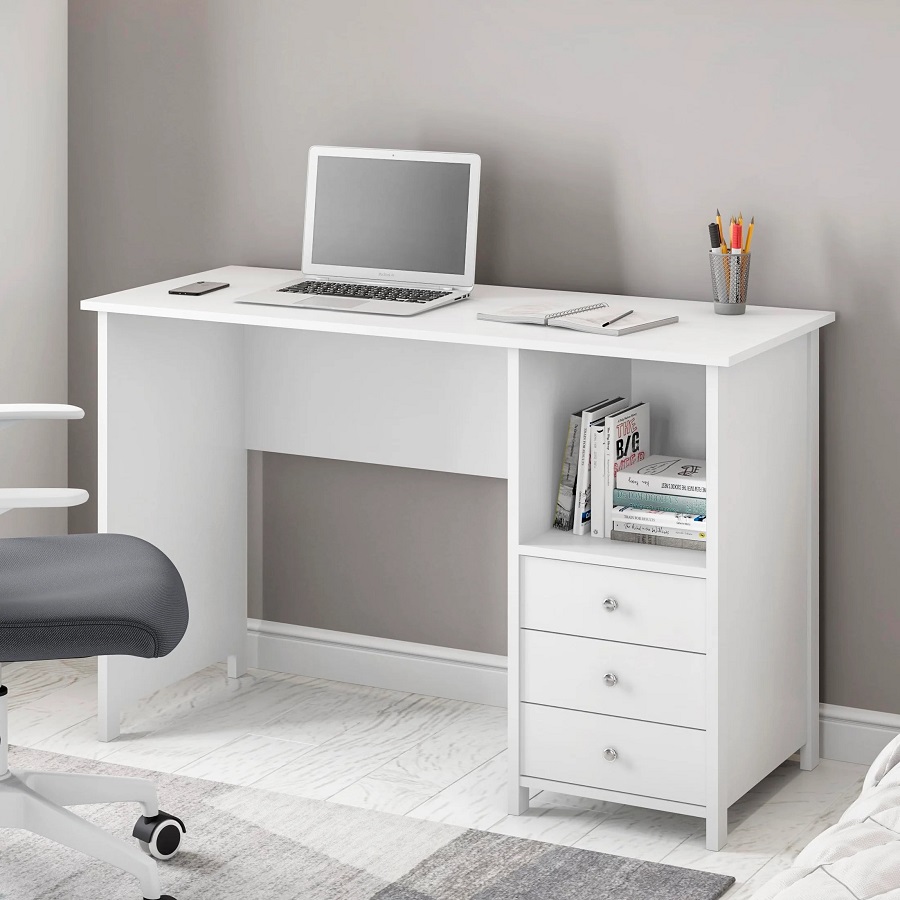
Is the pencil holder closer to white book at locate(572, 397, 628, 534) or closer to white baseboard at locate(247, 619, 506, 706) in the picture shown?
white book at locate(572, 397, 628, 534)

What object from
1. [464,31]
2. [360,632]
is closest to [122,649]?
[360,632]

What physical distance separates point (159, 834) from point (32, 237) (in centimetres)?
149

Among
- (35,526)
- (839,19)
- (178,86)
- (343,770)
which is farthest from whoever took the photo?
(35,526)

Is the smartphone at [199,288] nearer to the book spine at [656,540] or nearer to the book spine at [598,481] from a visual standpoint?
the book spine at [598,481]

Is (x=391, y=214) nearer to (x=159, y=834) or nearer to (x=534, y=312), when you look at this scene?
(x=534, y=312)

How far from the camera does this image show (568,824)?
2.63 meters

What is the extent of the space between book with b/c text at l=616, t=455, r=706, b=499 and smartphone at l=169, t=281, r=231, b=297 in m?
0.86

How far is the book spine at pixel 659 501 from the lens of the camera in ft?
8.46

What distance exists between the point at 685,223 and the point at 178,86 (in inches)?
45.1

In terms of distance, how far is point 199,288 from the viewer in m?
2.93

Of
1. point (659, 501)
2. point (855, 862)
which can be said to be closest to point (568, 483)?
point (659, 501)

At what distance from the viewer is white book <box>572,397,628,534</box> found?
8.65ft

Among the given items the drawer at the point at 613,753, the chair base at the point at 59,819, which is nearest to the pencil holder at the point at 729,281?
the drawer at the point at 613,753

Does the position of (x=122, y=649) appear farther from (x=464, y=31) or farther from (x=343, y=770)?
(x=464, y=31)
